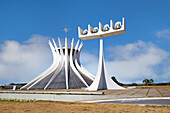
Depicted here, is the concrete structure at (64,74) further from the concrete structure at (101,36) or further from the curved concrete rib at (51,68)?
the concrete structure at (101,36)

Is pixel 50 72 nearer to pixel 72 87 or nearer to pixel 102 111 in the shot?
pixel 72 87

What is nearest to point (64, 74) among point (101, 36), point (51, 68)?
point (51, 68)

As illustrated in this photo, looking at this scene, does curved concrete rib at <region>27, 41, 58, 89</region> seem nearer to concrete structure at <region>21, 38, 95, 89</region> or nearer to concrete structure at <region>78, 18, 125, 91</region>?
concrete structure at <region>21, 38, 95, 89</region>

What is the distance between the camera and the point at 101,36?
24453 millimetres

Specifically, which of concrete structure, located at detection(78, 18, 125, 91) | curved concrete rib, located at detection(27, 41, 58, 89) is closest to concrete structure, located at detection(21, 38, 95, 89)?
curved concrete rib, located at detection(27, 41, 58, 89)

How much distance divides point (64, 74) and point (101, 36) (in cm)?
1033

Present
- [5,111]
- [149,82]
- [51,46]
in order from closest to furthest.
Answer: [5,111]
[51,46]
[149,82]

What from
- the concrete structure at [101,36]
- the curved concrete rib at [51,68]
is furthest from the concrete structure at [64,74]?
the concrete structure at [101,36]

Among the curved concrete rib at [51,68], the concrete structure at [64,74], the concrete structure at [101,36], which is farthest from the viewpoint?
the curved concrete rib at [51,68]

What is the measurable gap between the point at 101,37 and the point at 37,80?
13.6m

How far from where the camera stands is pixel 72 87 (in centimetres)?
2845

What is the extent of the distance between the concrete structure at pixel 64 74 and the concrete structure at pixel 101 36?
14.4 feet

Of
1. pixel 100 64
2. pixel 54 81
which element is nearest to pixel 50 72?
pixel 54 81

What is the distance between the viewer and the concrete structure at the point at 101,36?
22.9 metres
